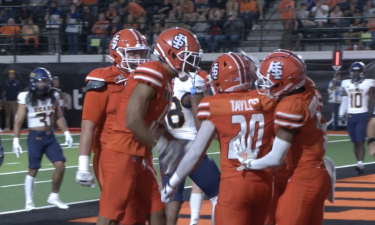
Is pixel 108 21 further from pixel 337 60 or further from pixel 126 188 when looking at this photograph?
pixel 126 188

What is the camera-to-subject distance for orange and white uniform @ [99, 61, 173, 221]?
427 cm

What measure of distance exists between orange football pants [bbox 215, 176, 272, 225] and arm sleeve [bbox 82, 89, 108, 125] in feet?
4.42

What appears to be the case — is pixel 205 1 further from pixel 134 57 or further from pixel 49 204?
pixel 134 57

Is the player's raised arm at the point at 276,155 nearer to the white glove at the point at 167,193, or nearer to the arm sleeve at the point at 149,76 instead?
the white glove at the point at 167,193

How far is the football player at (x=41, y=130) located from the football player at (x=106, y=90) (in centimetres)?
299

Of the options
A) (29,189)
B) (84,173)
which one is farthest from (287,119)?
(29,189)

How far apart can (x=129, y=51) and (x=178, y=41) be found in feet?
2.54

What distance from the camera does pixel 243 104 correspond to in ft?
12.7

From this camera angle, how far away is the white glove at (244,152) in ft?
12.7

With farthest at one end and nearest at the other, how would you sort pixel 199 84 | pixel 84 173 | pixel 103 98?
pixel 199 84 < pixel 103 98 < pixel 84 173

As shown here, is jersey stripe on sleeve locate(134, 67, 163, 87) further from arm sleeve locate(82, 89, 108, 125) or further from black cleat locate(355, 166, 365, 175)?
black cleat locate(355, 166, 365, 175)

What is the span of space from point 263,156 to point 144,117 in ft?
2.81

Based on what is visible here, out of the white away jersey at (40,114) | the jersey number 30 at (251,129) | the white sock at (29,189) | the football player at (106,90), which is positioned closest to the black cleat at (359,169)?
the white away jersey at (40,114)

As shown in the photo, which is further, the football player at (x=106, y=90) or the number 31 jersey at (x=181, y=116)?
the number 31 jersey at (x=181, y=116)
